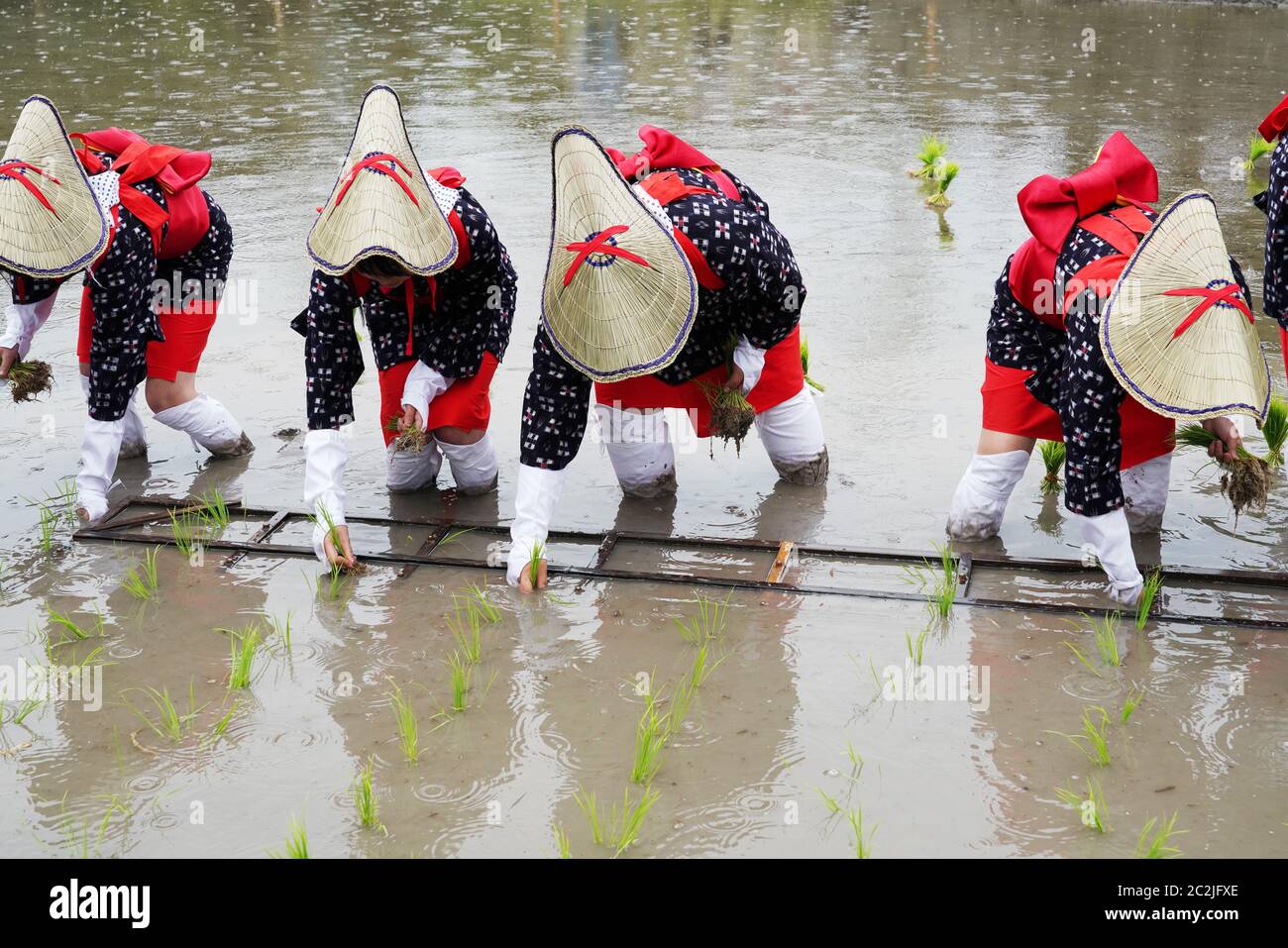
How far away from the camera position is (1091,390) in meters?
3.50

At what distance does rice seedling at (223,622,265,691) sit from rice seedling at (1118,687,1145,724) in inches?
85.9

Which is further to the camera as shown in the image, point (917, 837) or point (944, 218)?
point (944, 218)

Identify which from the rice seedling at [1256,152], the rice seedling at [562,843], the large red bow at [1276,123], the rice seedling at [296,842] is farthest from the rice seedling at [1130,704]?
the rice seedling at [1256,152]

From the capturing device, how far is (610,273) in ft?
11.3

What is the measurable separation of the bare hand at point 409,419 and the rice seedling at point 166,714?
1.03 metres

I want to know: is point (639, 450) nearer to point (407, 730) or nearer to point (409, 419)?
point (409, 419)

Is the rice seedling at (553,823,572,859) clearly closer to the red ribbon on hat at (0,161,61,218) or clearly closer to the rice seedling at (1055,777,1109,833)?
the rice seedling at (1055,777,1109,833)

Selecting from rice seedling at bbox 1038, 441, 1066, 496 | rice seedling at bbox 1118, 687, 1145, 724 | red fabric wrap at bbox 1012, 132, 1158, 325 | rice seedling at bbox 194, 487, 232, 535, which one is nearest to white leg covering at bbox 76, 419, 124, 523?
rice seedling at bbox 194, 487, 232, 535

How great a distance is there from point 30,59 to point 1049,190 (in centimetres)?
1259

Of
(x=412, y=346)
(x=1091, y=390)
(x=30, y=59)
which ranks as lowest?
(x=30, y=59)

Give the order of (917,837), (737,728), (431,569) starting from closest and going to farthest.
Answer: (917,837)
(737,728)
(431,569)

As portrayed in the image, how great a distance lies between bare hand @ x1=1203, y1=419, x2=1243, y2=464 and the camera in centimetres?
355

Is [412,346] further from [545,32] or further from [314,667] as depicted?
[545,32]

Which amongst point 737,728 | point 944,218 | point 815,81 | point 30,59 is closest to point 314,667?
point 737,728
